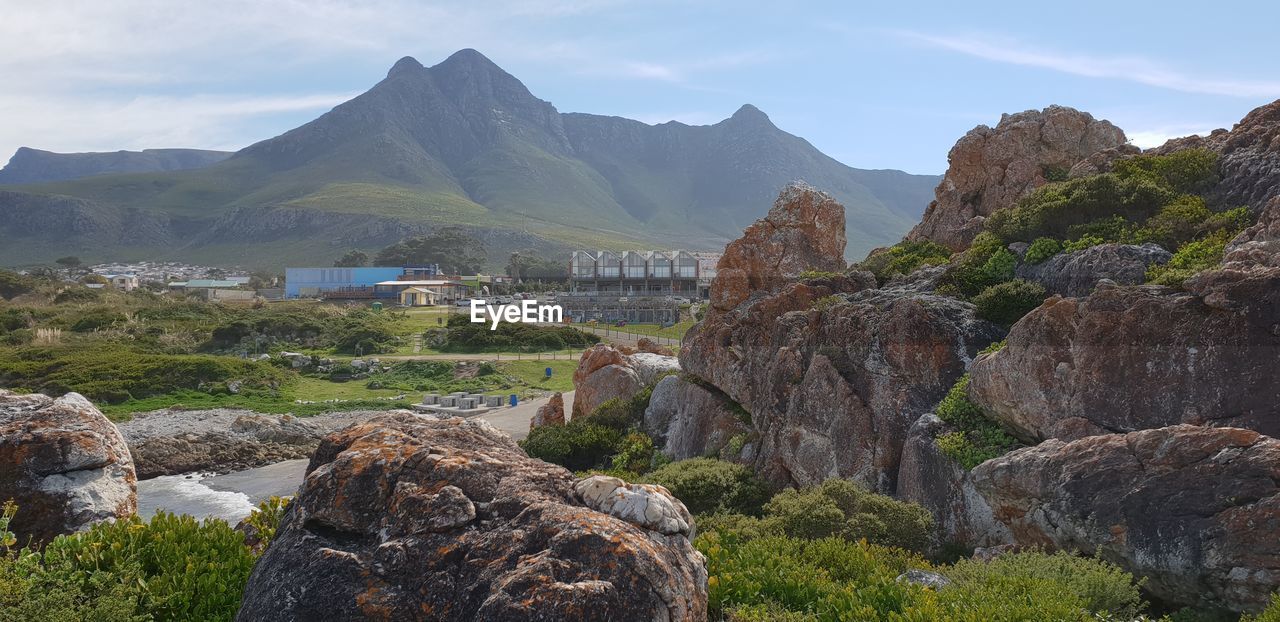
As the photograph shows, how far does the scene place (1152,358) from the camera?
1224 centimetres

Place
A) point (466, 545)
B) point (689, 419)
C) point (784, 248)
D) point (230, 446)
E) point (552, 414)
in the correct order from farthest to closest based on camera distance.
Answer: point (230, 446)
point (552, 414)
point (784, 248)
point (689, 419)
point (466, 545)

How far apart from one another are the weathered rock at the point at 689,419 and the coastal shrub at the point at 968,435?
6794 millimetres

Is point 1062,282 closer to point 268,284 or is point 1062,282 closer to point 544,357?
point 544,357

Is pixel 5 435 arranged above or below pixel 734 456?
above

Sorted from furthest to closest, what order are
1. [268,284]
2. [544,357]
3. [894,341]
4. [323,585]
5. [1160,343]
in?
[268,284], [544,357], [894,341], [1160,343], [323,585]

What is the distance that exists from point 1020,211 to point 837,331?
24.4ft

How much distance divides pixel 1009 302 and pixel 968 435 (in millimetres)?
4210

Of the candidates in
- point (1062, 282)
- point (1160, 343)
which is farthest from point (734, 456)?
point (1160, 343)

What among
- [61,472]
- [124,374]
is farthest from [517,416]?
[61,472]

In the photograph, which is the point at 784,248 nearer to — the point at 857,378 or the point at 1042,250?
the point at 1042,250

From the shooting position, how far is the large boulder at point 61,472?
331 inches

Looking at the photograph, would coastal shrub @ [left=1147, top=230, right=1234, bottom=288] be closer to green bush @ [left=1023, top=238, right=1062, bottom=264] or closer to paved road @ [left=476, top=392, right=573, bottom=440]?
green bush @ [left=1023, top=238, right=1062, bottom=264]

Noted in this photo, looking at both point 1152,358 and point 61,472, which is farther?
point 1152,358

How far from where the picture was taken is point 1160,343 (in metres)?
12.3
